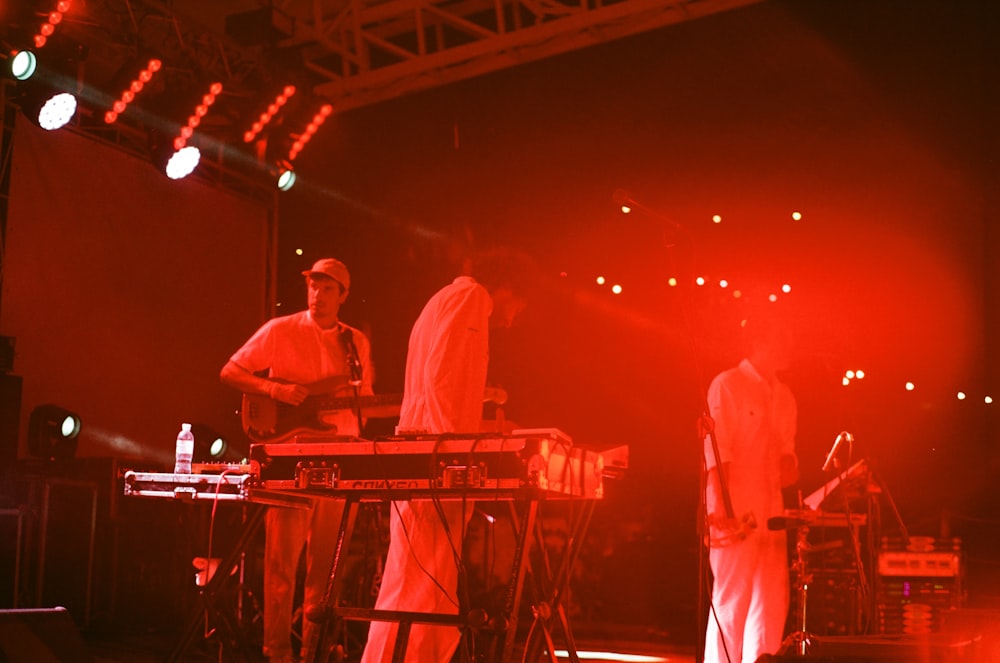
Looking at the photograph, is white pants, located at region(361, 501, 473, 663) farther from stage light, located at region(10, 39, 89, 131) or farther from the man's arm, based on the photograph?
stage light, located at region(10, 39, 89, 131)

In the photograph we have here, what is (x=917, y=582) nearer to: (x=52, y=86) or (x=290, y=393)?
(x=290, y=393)

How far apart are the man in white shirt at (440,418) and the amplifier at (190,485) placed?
110cm

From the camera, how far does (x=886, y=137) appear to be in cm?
938

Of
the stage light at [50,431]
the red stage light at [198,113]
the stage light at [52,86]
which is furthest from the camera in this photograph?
the red stage light at [198,113]

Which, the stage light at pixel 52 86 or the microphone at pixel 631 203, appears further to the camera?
the stage light at pixel 52 86

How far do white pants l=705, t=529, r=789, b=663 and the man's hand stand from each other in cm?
225

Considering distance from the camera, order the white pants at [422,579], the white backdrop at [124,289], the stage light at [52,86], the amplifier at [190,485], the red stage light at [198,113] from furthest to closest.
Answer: the red stage light at [198,113] < the white backdrop at [124,289] < the stage light at [52,86] < the amplifier at [190,485] < the white pants at [422,579]

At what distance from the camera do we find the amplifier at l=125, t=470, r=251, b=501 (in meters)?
5.42

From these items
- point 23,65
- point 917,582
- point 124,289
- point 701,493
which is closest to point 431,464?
point 701,493

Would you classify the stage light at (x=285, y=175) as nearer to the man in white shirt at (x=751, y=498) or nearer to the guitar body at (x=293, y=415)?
the guitar body at (x=293, y=415)

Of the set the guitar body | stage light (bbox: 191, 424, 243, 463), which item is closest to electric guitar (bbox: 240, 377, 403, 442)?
the guitar body

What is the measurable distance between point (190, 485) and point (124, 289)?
15.4 feet

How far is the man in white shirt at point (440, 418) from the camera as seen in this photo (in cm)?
436

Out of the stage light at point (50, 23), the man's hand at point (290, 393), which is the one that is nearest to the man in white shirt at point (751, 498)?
the man's hand at point (290, 393)
